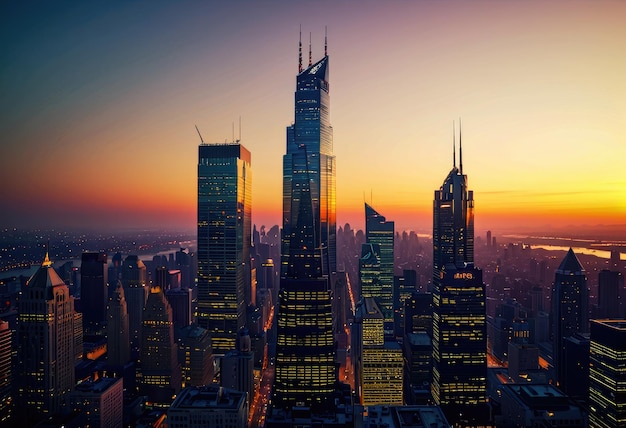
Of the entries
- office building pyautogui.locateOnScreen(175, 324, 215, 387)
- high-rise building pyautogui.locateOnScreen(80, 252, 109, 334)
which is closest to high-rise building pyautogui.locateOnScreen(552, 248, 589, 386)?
office building pyautogui.locateOnScreen(175, 324, 215, 387)

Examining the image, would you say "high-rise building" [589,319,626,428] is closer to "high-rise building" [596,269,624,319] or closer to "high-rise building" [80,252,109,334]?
"high-rise building" [596,269,624,319]

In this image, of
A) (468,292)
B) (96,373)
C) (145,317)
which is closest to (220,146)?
(145,317)

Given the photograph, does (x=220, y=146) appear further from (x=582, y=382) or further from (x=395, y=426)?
(x=582, y=382)

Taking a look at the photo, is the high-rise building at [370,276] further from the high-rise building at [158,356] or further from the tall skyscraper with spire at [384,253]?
the high-rise building at [158,356]

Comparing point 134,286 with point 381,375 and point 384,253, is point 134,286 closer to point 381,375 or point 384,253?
point 381,375

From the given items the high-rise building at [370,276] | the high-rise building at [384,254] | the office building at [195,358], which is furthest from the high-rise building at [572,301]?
the office building at [195,358]

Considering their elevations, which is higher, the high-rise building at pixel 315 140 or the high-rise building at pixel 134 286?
the high-rise building at pixel 315 140
